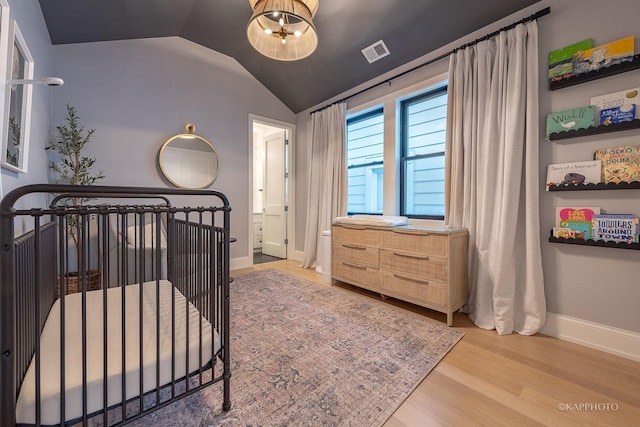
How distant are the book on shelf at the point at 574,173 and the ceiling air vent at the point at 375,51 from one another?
1.88 meters

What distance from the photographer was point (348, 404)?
1269 millimetres

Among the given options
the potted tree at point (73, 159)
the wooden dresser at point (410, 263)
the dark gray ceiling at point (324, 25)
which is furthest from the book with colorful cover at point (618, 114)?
the potted tree at point (73, 159)

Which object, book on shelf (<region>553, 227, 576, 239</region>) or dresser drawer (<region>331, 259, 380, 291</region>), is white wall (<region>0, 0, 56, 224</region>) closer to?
dresser drawer (<region>331, 259, 380, 291</region>)

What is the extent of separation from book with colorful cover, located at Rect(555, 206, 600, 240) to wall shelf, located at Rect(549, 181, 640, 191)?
14cm

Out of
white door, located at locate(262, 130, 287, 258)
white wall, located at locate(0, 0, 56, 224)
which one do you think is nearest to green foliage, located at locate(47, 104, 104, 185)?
white wall, located at locate(0, 0, 56, 224)

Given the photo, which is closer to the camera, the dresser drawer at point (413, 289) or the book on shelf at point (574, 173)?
the book on shelf at point (574, 173)

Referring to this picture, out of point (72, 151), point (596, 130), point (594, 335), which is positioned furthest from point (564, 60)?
point (72, 151)

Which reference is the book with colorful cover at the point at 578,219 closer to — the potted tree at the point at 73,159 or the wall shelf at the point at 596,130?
the wall shelf at the point at 596,130

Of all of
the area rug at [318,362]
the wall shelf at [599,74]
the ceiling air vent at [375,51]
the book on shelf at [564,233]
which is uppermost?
the ceiling air vent at [375,51]

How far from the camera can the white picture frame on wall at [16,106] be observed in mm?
1190

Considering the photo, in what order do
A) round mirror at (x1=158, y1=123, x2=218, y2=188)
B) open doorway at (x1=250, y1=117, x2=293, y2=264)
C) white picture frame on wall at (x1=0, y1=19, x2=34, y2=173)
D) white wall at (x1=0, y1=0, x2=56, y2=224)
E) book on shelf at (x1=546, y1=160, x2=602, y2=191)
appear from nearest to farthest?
white picture frame on wall at (x1=0, y1=19, x2=34, y2=173) < white wall at (x1=0, y1=0, x2=56, y2=224) < book on shelf at (x1=546, y1=160, x2=602, y2=191) < round mirror at (x1=158, y1=123, x2=218, y2=188) < open doorway at (x1=250, y1=117, x2=293, y2=264)

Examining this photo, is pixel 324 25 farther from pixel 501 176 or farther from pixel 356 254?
pixel 356 254

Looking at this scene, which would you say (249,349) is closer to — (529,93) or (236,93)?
(529,93)

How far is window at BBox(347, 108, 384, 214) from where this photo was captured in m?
3.35
